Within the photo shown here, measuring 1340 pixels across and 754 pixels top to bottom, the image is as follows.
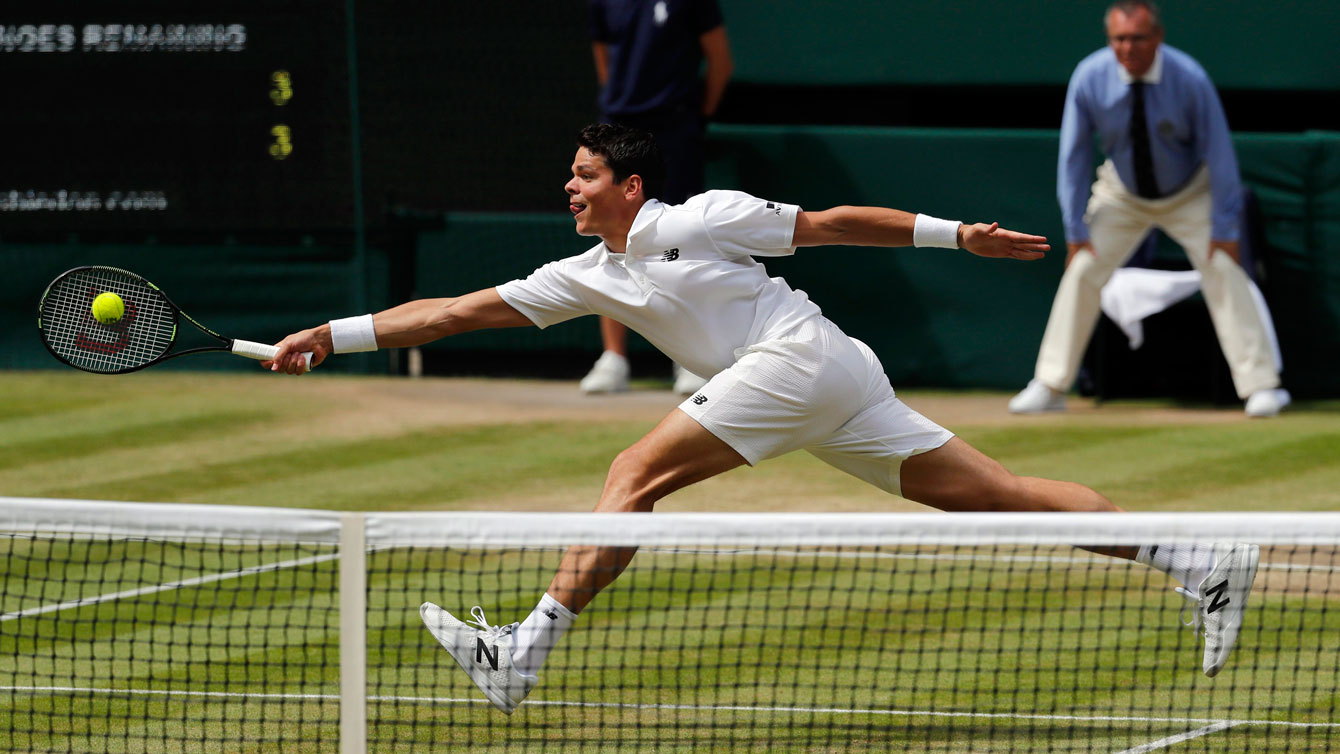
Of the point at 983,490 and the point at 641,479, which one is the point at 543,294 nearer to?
the point at 641,479

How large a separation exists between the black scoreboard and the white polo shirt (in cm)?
703

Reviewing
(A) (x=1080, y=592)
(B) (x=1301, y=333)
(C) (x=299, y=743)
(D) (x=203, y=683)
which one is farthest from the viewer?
(B) (x=1301, y=333)

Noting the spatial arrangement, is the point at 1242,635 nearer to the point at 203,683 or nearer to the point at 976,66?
the point at 203,683

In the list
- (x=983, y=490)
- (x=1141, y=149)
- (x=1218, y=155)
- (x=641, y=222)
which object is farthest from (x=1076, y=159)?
(x=641, y=222)

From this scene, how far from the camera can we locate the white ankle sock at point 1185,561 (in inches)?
218

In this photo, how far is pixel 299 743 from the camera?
203 inches

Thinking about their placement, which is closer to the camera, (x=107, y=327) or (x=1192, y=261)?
(x=107, y=327)

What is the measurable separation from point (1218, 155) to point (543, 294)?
5.44 meters

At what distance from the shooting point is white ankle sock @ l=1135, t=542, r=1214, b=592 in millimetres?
5543

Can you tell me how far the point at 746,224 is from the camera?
5.48 meters

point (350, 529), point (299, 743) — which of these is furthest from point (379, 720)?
point (350, 529)

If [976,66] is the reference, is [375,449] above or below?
below

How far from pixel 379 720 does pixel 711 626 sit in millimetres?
1406

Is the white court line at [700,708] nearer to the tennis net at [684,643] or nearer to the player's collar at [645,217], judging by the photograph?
the tennis net at [684,643]
